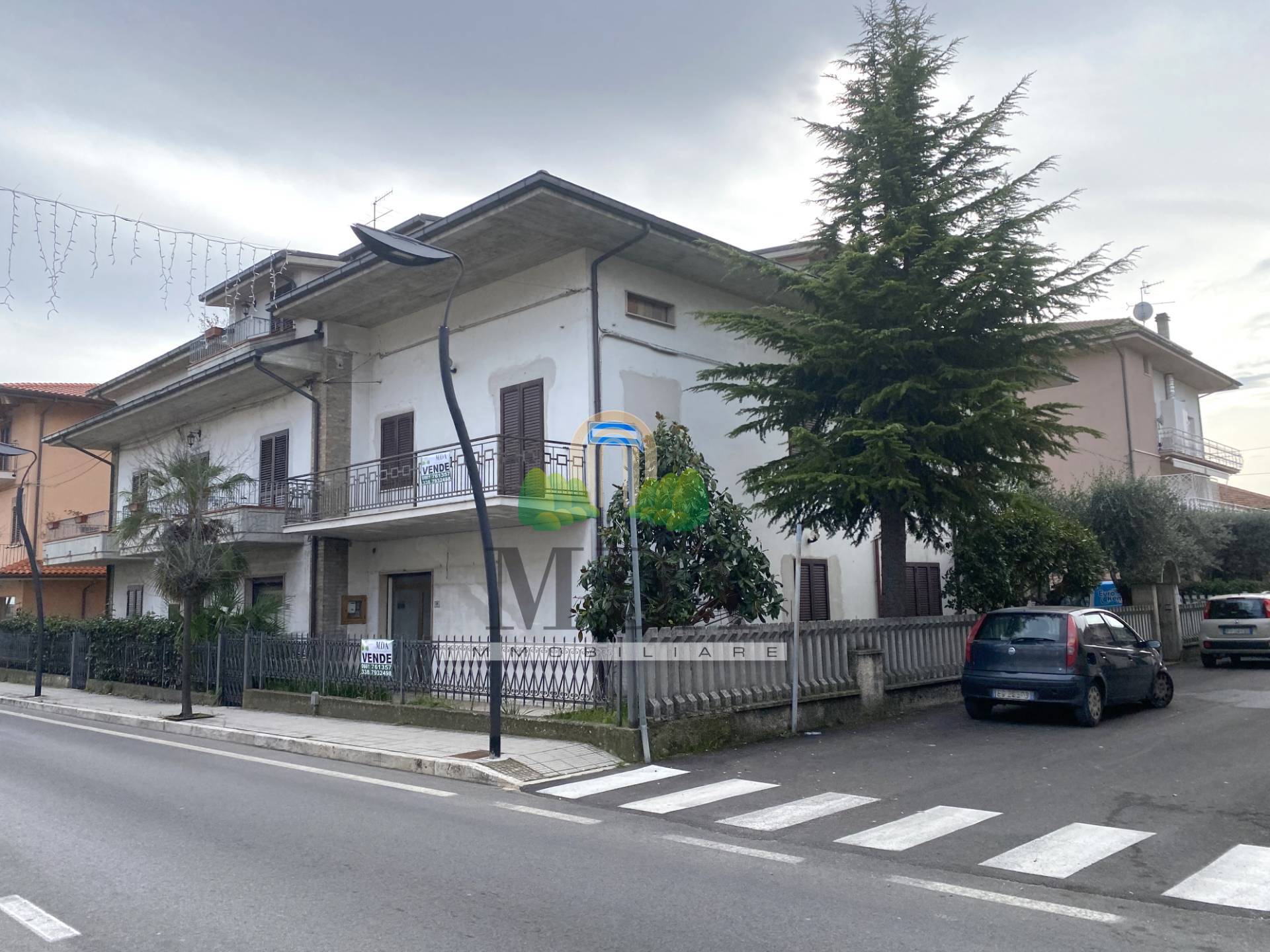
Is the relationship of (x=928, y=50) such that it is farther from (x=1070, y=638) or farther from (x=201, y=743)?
(x=201, y=743)

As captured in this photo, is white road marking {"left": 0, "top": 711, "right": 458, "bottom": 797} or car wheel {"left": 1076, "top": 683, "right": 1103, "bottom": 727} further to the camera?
car wheel {"left": 1076, "top": 683, "right": 1103, "bottom": 727}

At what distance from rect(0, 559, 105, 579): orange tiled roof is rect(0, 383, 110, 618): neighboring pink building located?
38 mm

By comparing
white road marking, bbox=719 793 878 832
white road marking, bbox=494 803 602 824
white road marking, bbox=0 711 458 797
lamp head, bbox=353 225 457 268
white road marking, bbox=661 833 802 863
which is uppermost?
lamp head, bbox=353 225 457 268

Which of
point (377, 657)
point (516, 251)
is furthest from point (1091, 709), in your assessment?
point (516, 251)

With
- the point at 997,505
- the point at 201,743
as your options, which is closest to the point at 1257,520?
the point at 997,505

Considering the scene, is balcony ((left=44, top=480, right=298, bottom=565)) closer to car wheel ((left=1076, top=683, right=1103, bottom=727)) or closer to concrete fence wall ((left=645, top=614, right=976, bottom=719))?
concrete fence wall ((left=645, top=614, right=976, bottom=719))

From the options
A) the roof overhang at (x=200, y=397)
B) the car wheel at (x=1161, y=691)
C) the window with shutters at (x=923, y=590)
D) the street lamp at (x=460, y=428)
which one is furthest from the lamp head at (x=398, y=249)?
the window with shutters at (x=923, y=590)

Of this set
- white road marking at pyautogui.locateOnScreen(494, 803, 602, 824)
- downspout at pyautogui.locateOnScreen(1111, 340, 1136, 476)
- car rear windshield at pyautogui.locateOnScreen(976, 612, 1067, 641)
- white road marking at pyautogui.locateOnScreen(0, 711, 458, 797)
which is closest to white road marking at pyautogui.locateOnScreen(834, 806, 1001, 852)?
white road marking at pyautogui.locateOnScreen(494, 803, 602, 824)

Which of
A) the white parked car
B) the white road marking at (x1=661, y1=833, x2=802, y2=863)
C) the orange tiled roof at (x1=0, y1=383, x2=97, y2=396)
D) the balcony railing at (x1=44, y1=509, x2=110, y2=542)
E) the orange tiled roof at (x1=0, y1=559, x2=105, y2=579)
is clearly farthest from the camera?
the orange tiled roof at (x1=0, y1=383, x2=97, y2=396)

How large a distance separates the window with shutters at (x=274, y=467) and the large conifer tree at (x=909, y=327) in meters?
10.6

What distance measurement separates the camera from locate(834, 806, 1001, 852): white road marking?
270 inches

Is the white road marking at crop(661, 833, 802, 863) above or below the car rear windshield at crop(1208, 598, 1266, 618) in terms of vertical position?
below

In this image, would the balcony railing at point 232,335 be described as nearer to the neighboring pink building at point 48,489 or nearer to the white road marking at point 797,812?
the neighboring pink building at point 48,489

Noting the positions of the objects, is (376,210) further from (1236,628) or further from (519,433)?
(1236,628)
